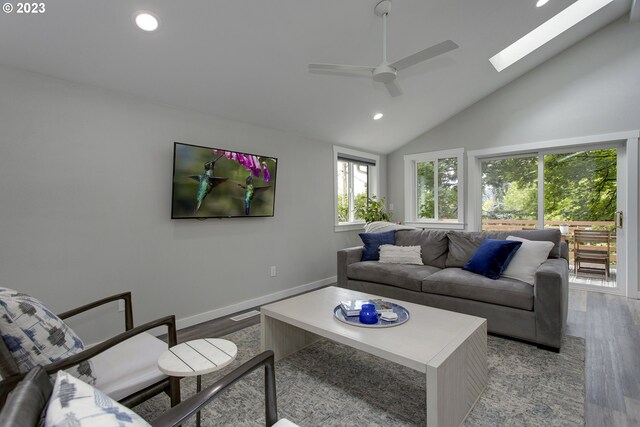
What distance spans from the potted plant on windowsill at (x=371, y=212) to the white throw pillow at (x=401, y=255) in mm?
1502

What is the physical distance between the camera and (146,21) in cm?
209

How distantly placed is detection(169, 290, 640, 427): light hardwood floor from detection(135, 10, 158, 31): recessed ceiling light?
2.53m

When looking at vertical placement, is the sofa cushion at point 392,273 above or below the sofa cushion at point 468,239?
below

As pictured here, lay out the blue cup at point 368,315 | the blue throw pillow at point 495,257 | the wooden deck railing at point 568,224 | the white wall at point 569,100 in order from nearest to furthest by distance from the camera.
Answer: the blue cup at point 368,315 → the blue throw pillow at point 495,257 → the white wall at point 569,100 → the wooden deck railing at point 568,224

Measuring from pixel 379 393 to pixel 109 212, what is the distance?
8.27 ft

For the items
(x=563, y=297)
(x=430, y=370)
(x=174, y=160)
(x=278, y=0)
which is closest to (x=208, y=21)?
(x=278, y=0)

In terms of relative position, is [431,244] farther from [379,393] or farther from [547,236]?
[379,393]

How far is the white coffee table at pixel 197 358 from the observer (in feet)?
4.10

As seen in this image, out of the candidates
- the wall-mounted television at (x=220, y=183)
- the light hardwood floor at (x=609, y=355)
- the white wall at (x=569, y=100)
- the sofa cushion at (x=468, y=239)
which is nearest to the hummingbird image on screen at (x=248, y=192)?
the wall-mounted television at (x=220, y=183)

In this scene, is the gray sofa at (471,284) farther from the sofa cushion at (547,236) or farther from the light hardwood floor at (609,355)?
the light hardwood floor at (609,355)

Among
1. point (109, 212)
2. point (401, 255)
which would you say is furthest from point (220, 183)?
point (401, 255)

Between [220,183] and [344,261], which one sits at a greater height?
[220,183]

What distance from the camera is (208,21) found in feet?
7.28

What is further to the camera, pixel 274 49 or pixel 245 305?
pixel 245 305
